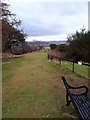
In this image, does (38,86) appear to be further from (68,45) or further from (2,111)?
(68,45)

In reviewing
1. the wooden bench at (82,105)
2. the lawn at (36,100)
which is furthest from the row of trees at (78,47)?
the wooden bench at (82,105)

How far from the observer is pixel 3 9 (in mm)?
26688

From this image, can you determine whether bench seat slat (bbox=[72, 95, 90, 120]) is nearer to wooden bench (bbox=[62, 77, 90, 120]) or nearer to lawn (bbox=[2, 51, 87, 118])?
wooden bench (bbox=[62, 77, 90, 120])

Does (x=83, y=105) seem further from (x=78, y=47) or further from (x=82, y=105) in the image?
(x=78, y=47)

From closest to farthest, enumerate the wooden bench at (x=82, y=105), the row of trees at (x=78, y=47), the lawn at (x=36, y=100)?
the wooden bench at (x=82, y=105) < the lawn at (x=36, y=100) < the row of trees at (x=78, y=47)

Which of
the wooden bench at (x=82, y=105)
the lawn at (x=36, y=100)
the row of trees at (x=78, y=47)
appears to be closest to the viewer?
the wooden bench at (x=82, y=105)

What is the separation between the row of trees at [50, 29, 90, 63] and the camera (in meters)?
22.5

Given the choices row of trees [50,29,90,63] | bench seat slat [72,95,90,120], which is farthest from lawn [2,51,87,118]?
row of trees [50,29,90,63]

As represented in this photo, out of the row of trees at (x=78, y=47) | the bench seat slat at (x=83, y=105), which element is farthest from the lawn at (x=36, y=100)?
the row of trees at (x=78, y=47)

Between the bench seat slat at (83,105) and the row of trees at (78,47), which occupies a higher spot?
the row of trees at (78,47)

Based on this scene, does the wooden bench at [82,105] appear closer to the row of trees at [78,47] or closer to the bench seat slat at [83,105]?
the bench seat slat at [83,105]

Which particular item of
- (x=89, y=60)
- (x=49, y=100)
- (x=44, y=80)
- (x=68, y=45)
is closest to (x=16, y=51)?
(x=68, y=45)

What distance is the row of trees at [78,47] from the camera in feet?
73.7

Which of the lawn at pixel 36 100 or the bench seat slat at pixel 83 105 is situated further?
the lawn at pixel 36 100
